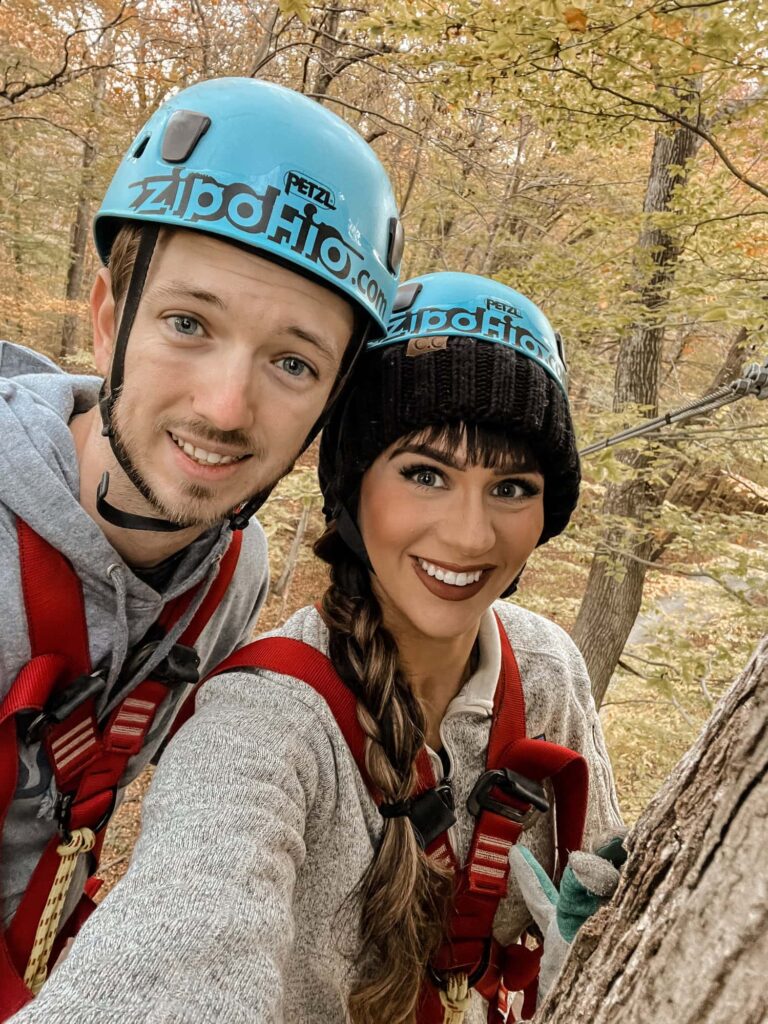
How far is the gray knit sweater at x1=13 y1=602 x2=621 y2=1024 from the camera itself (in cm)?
97

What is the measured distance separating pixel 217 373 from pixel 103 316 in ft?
2.10

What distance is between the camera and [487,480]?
1.90 metres

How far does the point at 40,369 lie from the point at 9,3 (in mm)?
9459

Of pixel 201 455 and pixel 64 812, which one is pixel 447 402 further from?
pixel 64 812

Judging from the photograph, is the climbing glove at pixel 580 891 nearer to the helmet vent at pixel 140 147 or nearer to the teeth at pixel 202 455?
the teeth at pixel 202 455

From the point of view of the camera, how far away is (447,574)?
6.22 feet

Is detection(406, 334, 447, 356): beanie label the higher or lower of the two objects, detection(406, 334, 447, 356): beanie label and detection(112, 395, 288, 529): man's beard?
the higher

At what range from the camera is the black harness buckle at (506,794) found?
1.85 metres

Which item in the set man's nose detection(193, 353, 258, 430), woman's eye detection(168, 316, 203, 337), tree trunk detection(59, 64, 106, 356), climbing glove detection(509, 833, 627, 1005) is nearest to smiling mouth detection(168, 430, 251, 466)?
man's nose detection(193, 353, 258, 430)

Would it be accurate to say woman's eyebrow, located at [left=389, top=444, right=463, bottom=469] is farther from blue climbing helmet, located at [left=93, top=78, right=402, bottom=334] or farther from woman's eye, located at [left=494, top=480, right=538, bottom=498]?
blue climbing helmet, located at [left=93, top=78, right=402, bottom=334]

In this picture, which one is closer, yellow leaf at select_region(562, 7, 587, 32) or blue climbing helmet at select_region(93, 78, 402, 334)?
blue climbing helmet at select_region(93, 78, 402, 334)

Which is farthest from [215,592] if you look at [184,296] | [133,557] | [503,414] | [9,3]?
[9,3]

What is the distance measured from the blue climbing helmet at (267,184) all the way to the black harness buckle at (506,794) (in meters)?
1.44

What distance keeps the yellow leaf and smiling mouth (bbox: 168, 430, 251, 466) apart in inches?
113
